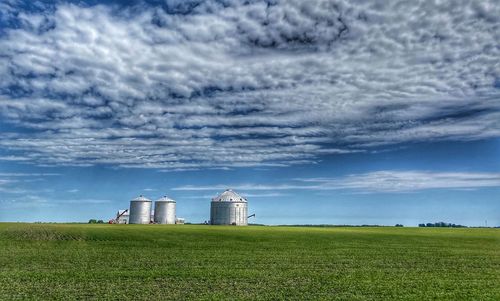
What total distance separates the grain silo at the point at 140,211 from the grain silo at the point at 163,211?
2505 millimetres

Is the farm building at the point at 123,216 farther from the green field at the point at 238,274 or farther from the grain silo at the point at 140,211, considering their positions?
the green field at the point at 238,274

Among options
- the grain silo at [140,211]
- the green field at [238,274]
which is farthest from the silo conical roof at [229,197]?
the green field at [238,274]

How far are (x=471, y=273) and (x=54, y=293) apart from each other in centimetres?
2621

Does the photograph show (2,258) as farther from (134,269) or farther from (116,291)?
(116,291)

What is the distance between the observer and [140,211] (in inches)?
5586

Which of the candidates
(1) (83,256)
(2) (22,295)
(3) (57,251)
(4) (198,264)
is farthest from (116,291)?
(3) (57,251)

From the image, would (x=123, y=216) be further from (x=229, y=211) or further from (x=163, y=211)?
(x=229, y=211)

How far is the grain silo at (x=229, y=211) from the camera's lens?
440 ft

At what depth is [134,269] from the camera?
29.9 metres

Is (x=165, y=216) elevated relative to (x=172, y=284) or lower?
elevated

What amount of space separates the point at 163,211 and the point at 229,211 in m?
23.5

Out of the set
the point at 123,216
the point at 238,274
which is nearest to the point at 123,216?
the point at 123,216

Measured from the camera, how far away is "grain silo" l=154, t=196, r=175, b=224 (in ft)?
472

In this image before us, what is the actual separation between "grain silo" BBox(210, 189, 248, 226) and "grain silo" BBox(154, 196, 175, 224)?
15954 mm
